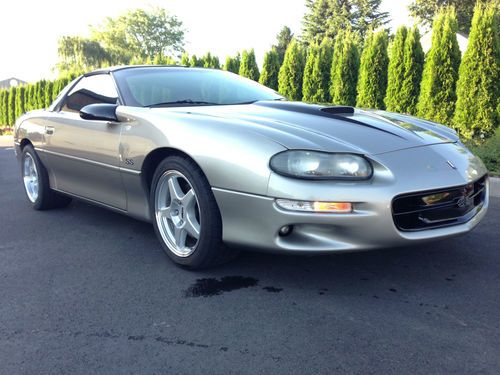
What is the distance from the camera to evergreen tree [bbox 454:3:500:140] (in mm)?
7543

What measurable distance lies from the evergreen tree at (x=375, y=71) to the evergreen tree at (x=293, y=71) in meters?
2.27

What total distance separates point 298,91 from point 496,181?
6887 millimetres

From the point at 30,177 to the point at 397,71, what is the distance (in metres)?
6.91

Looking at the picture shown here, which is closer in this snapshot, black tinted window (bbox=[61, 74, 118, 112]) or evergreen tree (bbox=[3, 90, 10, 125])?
black tinted window (bbox=[61, 74, 118, 112])

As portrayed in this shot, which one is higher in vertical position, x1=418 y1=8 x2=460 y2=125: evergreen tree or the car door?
x1=418 y1=8 x2=460 y2=125: evergreen tree

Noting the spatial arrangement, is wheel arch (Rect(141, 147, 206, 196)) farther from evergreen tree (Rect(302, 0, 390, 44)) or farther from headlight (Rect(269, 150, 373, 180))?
evergreen tree (Rect(302, 0, 390, 44))

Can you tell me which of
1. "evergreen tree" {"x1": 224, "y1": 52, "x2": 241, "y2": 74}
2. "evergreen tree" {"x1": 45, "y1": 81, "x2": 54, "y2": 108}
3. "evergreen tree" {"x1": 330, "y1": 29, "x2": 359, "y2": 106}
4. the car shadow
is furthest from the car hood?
"evergreen tree" {"x1": 45, "y1": 81, "x2": 54, "y2": 108}

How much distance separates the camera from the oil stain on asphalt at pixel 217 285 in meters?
2.58

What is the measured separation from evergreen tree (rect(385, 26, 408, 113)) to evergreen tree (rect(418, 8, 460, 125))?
2.49ft

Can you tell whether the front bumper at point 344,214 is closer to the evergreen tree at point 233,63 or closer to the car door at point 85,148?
the car door at point 85,148

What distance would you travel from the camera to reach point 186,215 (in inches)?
114

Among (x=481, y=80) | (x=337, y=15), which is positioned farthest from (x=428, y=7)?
(x=481, y=80)

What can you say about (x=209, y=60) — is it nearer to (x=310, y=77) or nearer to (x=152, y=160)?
(x=310, y=77)

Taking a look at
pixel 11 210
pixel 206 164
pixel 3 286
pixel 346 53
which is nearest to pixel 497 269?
pixel 206 164
